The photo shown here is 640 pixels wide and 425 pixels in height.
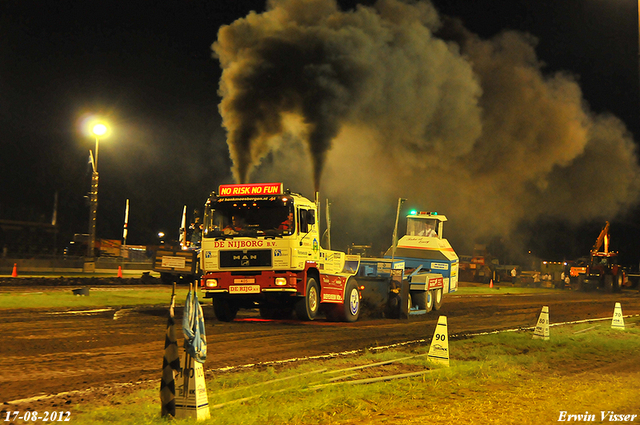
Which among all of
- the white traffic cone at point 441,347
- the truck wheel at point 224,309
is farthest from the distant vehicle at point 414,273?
the white traffic cone at point 441,347

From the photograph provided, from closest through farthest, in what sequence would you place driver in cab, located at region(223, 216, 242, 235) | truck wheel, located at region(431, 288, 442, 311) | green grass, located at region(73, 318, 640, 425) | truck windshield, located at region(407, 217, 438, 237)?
green grass, located at region(73, 318, 640, 425) → driver in cab, located at region(223, 216, 242, 235) → truck wheel, located at region(431, 288, 442, 311) → truck windshield, located at region(407, 217, 438, 237)

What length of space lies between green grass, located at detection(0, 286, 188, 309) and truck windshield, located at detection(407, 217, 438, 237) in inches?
368

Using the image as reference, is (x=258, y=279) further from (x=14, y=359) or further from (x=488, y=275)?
(x=488, y=275)

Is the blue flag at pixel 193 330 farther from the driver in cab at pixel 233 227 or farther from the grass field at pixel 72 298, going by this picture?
the grass field at pixel 72 298

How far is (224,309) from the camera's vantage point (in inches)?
652

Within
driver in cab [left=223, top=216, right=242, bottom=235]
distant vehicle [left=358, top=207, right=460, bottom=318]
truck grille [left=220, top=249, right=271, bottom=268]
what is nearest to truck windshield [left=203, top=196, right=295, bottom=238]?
driver in cab [left=223, top=216, right=242, bottom=235]

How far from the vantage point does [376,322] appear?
17750mm

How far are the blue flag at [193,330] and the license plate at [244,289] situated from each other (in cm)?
921

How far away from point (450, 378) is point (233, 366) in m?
3.28

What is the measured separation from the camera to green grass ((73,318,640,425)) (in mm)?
6301

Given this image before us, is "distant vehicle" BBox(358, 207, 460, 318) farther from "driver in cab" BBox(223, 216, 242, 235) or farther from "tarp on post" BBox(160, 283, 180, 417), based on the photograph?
"tarp on post" BBox(160, 283, 180, 417)

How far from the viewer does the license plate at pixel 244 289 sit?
49.5ft

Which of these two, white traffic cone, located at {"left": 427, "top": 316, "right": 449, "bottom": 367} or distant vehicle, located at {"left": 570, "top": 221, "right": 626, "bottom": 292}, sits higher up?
distant vehicle, located at {"left": 570, "top": 221, "right": 626, "bottom": 292}

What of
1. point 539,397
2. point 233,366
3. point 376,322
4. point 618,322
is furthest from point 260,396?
Answer: point 618,322
